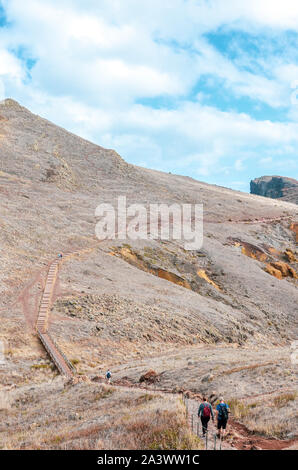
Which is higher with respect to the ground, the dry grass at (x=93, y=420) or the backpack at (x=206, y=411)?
the backpack at (x=206, y=411)

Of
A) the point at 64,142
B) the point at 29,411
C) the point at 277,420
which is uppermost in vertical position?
the point at 64,142

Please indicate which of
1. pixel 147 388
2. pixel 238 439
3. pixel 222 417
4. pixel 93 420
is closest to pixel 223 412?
pixel 222 417

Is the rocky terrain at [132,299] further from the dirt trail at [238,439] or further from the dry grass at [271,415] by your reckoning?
the dirt trail at [238,439]

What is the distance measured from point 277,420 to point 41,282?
2997 centimetres

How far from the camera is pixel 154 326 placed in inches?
1419

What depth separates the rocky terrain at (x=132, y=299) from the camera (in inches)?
800

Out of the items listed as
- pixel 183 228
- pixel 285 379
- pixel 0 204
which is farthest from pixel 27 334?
pixel 183 228

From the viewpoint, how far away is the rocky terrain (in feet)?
66.6

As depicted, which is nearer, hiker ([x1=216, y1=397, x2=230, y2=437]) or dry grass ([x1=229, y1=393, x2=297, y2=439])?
hiker ([x1=216, y1=397, x2=230, y2=437])

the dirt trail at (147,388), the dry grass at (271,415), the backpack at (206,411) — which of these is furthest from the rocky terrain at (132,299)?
the backpack at (206,411)

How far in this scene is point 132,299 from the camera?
131ft

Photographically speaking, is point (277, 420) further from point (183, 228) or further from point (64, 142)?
A: point (64, 142)

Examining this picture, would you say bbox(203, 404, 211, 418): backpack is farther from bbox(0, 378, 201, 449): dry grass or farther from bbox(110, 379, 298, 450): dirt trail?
bbox(0, 378, 201, 449): dry grass

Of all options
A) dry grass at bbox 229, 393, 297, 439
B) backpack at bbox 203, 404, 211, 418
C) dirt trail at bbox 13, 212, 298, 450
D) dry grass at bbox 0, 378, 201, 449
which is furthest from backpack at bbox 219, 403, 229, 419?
dry grass at bbox 229, 393, 297, 439
